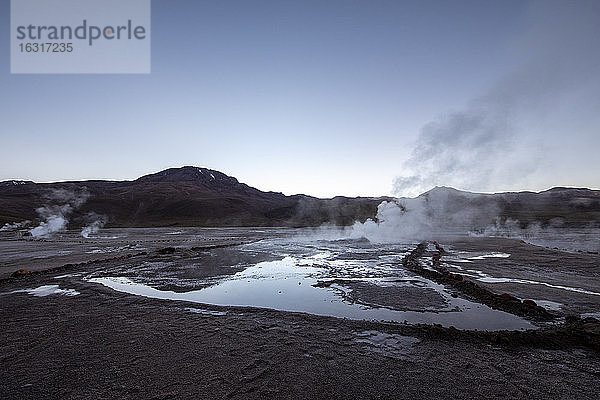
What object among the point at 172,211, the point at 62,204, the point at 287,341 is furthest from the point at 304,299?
the point at 62,204

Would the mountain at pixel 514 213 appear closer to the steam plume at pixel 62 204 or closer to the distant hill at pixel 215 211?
the distant hill at pixel 215 211

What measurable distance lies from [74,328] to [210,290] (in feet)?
19.1

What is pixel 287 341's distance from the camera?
8.19 metres

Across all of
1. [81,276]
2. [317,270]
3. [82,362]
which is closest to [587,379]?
[82,362]

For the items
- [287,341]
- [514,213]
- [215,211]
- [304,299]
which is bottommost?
[304,299]

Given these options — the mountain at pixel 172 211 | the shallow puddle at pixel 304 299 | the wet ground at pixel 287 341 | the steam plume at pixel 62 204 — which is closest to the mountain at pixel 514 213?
the mountain at pixel 172 211

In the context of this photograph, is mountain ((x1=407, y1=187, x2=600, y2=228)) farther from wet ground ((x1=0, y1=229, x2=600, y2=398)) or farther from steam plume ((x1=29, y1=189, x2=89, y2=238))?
steam plume ((x1=29, y1=189, x2=89, y2=238))

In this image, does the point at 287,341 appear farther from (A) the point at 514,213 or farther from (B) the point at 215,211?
(A) the point at 514,213

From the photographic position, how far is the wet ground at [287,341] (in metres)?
5.99

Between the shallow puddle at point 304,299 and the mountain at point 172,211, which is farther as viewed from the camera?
the mountain at point 172,211

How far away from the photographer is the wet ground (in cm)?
599

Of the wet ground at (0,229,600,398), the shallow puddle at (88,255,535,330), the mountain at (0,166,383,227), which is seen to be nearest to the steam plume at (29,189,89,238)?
the mountain at (0,166,383,227)

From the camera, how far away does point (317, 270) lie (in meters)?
19.7

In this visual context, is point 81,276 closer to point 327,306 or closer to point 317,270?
point 317,270
